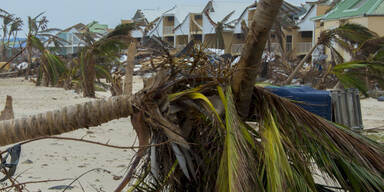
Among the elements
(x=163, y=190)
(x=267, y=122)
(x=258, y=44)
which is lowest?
(x=163, y=190)

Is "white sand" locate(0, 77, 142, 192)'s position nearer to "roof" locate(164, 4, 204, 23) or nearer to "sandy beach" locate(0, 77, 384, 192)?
"sandy beach" locate(0, 77, 384, 192)

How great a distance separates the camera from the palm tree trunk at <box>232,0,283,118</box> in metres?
2.40

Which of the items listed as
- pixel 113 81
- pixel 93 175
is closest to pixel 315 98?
pixel 93 175

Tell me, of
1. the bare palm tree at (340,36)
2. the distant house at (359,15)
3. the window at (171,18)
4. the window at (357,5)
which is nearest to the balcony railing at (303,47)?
the distant house at (359,15)

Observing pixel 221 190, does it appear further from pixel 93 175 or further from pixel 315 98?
pixel 315 98

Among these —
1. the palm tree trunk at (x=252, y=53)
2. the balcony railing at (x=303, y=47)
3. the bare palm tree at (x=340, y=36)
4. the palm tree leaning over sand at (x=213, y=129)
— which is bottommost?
the palm tree leaning over sand at (x=213, y=129)

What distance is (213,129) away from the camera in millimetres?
2771

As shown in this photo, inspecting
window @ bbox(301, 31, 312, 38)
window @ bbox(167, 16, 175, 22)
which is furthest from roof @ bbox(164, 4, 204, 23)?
window @ bbox(301, 31, 312, 38)

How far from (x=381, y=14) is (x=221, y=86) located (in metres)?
25.0

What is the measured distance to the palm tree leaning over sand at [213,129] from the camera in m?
2.56

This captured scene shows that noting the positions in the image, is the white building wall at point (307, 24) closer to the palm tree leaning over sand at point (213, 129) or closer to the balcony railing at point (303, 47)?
Answer: the balcony railing at point (303, 47)

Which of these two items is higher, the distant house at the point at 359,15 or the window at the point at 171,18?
the window at the point at 171,18

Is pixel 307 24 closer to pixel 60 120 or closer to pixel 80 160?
pixel 80 160

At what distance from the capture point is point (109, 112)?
9.34 ft
